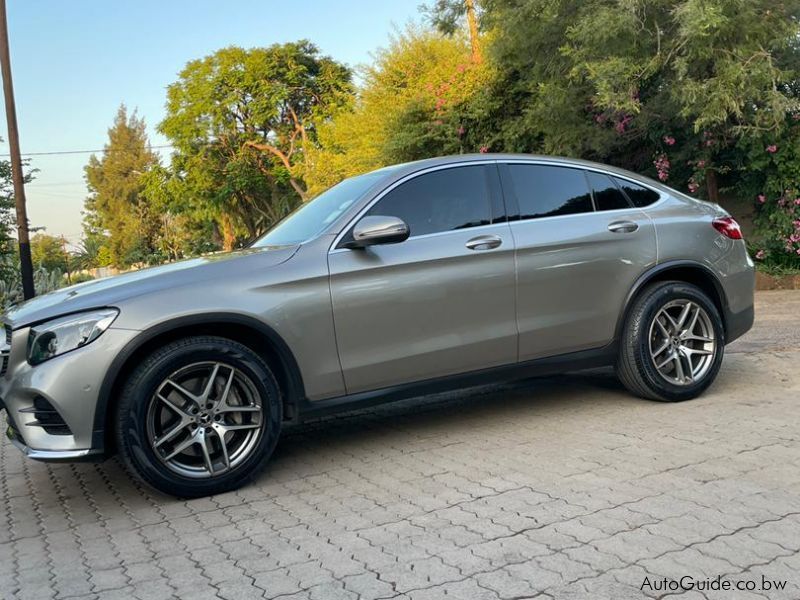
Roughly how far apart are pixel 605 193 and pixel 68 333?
3.52m

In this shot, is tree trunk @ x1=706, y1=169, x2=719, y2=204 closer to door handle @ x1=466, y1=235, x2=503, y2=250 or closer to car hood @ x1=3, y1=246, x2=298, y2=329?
door handle @ x1=466, y1=235, x2=503, y2=250

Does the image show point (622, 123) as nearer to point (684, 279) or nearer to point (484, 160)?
point (684, 279)

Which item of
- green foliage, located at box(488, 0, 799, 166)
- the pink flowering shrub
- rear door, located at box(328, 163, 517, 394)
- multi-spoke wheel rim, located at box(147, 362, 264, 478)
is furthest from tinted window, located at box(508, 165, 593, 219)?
the pink flowering shrub

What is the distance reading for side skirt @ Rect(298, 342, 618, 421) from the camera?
14.1 ft

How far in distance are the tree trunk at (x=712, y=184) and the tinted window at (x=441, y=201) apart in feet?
32.5

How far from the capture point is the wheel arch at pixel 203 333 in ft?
12.4

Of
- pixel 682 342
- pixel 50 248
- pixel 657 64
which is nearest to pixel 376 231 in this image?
pixel 682 342

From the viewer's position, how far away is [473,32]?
61.6 ft

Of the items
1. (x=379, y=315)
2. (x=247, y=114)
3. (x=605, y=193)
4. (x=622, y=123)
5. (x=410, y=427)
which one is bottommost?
(x=410, y=427)

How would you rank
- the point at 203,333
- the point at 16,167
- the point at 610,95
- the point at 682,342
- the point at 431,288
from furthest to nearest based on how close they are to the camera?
the point at 16,167 → the point at 610,95 → the point at 682,342 → the point at 431,288 → the point at 203,333

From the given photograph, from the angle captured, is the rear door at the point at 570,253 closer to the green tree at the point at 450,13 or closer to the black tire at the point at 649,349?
the black tire at the point at 649,349

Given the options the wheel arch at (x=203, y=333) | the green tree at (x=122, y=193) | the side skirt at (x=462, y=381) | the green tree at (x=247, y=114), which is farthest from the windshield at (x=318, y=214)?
the green tree at (x=122, y=193)

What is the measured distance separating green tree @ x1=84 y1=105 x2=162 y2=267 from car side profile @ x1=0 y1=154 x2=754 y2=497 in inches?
2923

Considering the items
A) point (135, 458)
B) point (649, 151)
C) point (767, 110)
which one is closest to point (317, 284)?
point (135, 458)
